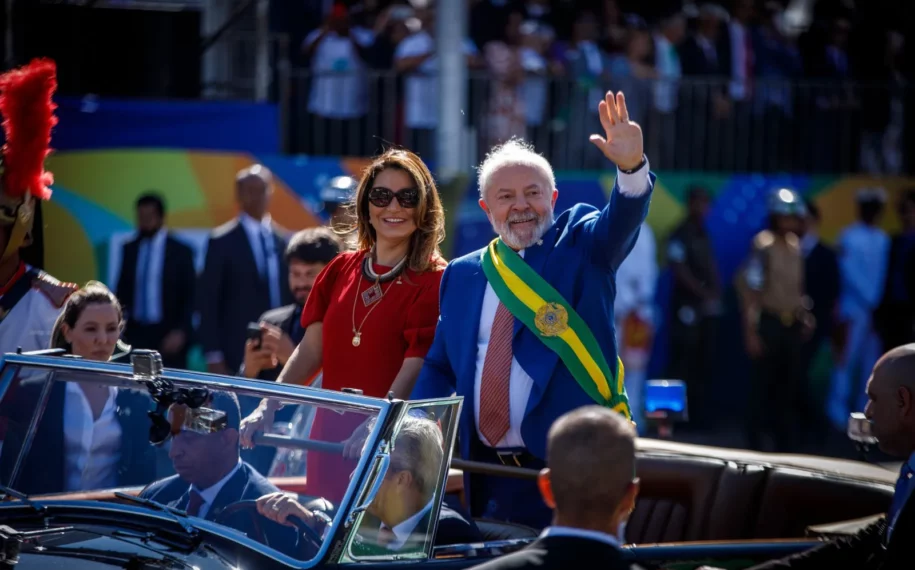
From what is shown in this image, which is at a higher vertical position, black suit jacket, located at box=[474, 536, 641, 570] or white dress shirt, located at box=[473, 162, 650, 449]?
white dress shirt, located at box=[473, 162, 650, 449]

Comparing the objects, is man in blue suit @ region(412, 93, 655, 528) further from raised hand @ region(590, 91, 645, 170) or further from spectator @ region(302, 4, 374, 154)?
spectator @ region(302, 4, 374, 154)

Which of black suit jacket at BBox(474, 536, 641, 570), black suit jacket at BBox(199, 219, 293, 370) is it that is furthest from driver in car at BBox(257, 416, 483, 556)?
black suit jacket at BBox(199, 219, 293, 370)

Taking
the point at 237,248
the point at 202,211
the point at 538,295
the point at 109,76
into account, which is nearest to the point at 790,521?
the point at 538,295

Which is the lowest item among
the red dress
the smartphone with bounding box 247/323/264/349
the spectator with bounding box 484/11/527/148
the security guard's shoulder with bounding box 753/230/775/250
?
the smartphone with bounding box 247/323/264/349

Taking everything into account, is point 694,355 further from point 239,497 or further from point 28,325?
point 239,497

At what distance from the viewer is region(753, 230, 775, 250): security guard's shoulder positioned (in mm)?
10781

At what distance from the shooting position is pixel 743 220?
37.8 ft

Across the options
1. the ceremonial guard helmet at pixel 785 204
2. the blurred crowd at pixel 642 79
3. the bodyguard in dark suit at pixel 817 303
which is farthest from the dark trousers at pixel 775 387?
the blurred crowd at pixel 642 79

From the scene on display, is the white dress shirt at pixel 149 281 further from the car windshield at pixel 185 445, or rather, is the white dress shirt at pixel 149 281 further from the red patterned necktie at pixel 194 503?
the red patterned necktie at pixel 194 503

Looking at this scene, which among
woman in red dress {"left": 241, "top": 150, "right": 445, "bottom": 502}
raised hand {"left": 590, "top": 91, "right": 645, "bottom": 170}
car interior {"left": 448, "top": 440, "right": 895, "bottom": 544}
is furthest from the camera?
car interior {"left": 448, "top": 440, "right": 895, "bottom": 544}

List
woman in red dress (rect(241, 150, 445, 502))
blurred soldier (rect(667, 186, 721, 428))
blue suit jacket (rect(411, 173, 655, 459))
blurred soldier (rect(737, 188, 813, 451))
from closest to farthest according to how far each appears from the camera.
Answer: blue suit jacket (rect(411, 173, 655, 459)) < woman in red dress (rect(241, 150, 445, 502)) < blurred soldier (rect(737, 188, 813, 451)) < blurred soldier (rect(667, 186, 721, 428))

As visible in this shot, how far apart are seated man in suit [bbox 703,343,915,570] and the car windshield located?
3.93ft

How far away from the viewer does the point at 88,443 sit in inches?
162

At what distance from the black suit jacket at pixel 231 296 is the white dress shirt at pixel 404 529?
502 cm
